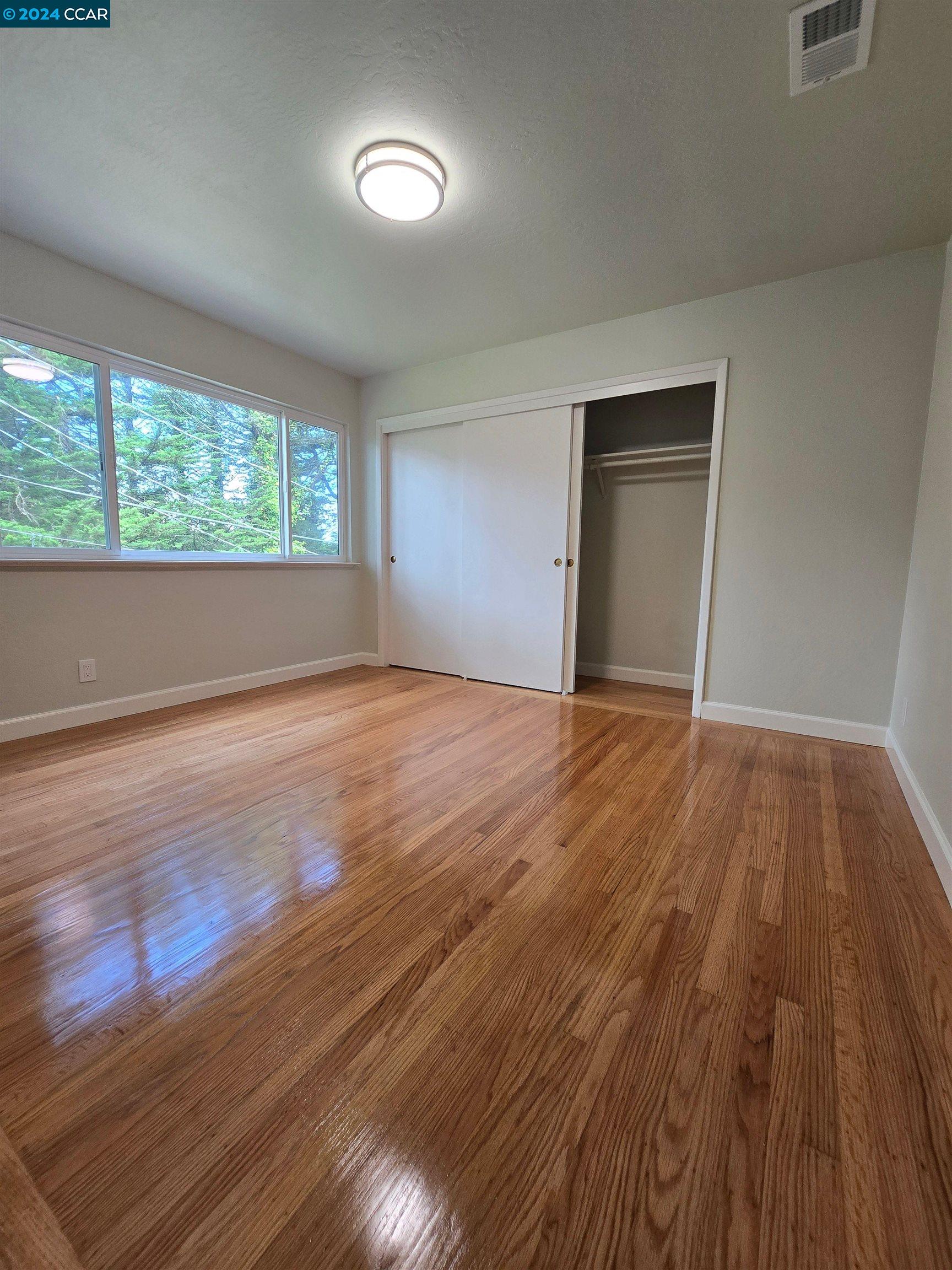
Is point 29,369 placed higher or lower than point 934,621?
higher

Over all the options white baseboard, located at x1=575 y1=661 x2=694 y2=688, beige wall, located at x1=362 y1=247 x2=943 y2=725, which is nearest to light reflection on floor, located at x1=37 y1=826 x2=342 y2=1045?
beige wall, located at x1=362 y1=247 x2=943 y2=725

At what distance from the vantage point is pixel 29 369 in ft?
7.98

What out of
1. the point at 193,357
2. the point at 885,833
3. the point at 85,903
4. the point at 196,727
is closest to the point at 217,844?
the point at 85,903

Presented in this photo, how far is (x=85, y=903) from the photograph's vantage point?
1317mm

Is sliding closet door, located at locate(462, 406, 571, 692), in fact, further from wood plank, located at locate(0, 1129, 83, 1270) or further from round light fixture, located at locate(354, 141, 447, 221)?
wood plank, located at locate(0, 1129, 83, 1270)

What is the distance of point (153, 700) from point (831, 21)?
3.99 m

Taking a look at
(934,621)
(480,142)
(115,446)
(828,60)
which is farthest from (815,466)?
(115,446)

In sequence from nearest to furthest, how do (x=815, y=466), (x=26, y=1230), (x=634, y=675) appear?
(x=26, y=1230)
(x=815, y=466)
(x=634, y=675)

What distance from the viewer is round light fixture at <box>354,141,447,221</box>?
70.2 inches

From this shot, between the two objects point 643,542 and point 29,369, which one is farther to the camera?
point 643,542

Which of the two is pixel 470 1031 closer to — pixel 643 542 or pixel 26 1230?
pixel 26 1230

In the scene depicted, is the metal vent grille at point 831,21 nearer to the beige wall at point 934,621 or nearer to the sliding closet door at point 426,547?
the beige wall at point 934,621

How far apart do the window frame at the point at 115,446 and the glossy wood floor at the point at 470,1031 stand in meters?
1.32

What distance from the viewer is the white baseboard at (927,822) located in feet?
4.72
